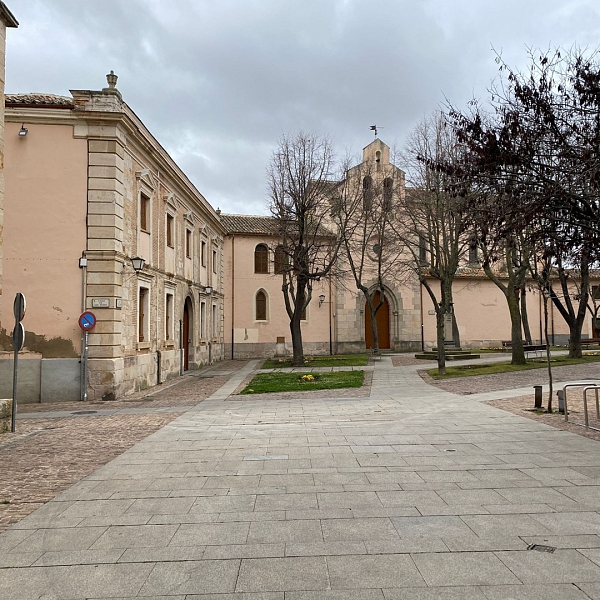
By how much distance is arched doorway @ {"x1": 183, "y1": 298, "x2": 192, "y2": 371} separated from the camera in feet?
81.9

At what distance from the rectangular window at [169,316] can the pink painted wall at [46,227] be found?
5.78 m

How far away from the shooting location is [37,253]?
15.7 meters

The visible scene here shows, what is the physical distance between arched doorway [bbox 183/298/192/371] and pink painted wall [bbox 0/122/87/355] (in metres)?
9.23

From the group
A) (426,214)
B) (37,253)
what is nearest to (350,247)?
(426,214)

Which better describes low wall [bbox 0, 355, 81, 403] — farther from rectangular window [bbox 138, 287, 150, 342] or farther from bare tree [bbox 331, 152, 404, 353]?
bare tree [bbox 331, 152, 404, 353]

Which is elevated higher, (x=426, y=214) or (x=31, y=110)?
(x=31, y=110)

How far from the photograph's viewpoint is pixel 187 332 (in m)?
25.3

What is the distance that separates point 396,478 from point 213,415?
666 centimetres

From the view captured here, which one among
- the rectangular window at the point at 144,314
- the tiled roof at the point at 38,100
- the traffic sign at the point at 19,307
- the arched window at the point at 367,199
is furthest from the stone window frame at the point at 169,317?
the arched window at the point at 367,199

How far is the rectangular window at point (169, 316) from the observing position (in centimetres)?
2133

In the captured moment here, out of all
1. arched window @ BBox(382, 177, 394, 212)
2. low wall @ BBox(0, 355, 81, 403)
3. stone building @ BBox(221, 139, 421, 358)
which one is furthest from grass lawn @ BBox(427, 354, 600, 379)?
stone building @ BBox(221, 139, 421, 358)

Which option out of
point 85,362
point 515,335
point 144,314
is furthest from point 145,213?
point 515,335

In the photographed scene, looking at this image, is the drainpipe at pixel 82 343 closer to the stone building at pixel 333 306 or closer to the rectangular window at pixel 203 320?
the rectangular window at pixel 203 320

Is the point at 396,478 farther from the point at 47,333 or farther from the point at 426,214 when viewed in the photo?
the point at 426,214
